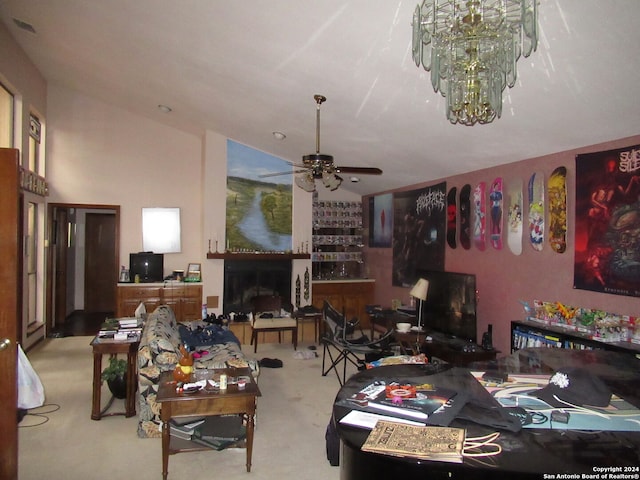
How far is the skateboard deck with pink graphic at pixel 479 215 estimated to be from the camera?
5168 mm

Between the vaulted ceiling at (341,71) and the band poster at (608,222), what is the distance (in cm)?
22

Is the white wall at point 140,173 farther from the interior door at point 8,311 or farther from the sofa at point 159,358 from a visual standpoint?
the interior door at point 8,311

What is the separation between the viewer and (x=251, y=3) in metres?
3.13

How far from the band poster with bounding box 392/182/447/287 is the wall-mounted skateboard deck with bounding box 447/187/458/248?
0.38 feet

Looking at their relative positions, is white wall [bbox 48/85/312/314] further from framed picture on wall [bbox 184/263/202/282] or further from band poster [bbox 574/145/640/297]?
band poster [bbox 574/145/640/297]

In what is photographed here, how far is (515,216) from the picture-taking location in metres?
4.68

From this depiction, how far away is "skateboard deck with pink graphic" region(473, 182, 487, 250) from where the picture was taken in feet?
17.0

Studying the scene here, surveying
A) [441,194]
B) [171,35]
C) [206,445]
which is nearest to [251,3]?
[171,35]

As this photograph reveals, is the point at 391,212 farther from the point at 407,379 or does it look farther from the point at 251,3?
the point at 407,379

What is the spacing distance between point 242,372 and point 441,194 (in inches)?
144

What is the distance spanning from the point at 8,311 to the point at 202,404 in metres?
1.28

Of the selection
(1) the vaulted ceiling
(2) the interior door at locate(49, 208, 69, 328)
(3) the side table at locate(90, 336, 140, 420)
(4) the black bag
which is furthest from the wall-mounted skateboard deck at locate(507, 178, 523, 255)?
(2) the interior door at locate(49, 208, 69, 328)

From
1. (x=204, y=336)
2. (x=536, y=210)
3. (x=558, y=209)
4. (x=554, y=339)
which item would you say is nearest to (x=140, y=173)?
(x=204, y=336)

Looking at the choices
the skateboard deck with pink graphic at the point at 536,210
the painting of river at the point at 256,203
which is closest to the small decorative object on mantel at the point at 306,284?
the painting of river at the point at 256,203
